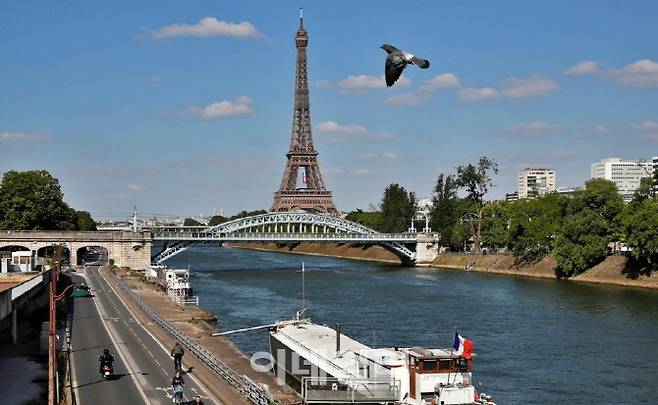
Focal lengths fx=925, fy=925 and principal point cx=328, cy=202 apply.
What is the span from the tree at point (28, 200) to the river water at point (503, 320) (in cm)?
3052

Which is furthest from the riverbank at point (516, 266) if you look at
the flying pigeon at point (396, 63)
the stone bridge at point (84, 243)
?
the flying pigeon at point (396, 63)

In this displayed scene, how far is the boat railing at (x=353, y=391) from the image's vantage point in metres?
28.2

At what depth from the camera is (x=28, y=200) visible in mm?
123188

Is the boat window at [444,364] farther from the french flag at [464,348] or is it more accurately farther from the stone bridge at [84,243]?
the stone bridge at [84,243]

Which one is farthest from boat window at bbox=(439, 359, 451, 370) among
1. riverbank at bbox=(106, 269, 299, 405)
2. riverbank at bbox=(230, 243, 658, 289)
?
riverbank at bbox=(230, 243, 658, 289)

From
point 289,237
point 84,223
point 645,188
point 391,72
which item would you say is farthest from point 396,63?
point 84,223

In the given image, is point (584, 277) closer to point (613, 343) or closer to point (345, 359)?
point (613, 343)

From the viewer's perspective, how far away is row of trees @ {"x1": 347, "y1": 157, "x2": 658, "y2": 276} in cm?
8869

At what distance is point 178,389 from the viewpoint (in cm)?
2831

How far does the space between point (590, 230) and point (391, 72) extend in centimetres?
8298

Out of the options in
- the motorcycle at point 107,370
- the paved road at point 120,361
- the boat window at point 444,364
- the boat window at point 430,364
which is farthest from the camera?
the motorcycle at point 107,370

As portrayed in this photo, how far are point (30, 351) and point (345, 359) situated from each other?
63.9ft

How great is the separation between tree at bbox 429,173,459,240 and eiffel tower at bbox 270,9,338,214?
35926 millimetres

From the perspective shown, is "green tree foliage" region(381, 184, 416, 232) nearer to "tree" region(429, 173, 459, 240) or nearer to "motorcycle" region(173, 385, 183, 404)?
"tree" region(429, 173, 459, 240)
